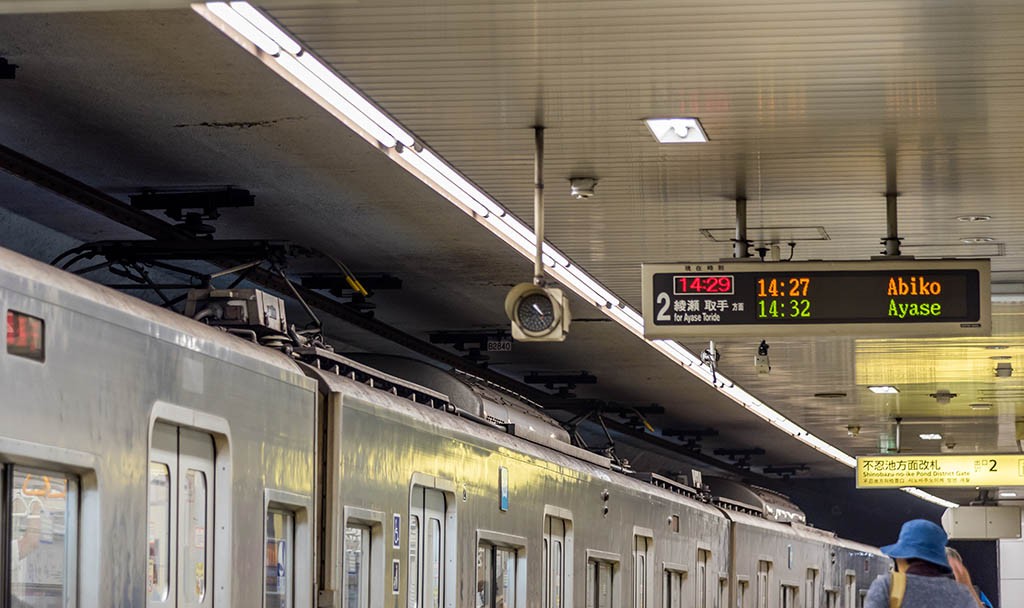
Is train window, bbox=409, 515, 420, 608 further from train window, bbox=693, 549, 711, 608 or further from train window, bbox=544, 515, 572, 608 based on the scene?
train window, bbox=693, 549, 711, 608

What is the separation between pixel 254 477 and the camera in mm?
7082

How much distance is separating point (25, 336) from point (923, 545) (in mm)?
3543

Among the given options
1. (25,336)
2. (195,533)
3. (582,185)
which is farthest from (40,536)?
(582,185)

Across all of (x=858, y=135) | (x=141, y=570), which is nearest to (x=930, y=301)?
(x=858, y=135)

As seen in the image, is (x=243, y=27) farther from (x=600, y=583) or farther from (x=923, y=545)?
(x=600, y=583)

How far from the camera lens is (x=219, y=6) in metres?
7.44

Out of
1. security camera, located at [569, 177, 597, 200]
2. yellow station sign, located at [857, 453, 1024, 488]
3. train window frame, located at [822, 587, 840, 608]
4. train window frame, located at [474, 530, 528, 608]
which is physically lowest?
train window frame, located at [822, 587, 840, 608]

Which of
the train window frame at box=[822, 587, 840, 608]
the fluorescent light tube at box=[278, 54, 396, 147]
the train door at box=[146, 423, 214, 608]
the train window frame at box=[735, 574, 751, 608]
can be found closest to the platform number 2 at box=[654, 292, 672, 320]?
the fluorescent light tube at box=[278, 54, 396, 147]

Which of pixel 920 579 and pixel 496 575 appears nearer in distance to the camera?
pixel 920 579

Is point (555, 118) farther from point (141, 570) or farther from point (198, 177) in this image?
point (141, 570)

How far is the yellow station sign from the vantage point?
22641 mm

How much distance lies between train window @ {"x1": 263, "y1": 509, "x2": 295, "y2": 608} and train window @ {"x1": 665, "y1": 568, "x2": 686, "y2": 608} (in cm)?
942

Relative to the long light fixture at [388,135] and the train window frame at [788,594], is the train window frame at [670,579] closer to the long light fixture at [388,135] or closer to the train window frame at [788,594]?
the long light fixture at [388,135]

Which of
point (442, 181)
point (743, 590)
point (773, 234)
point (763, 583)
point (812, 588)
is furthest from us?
point (812, 588)
